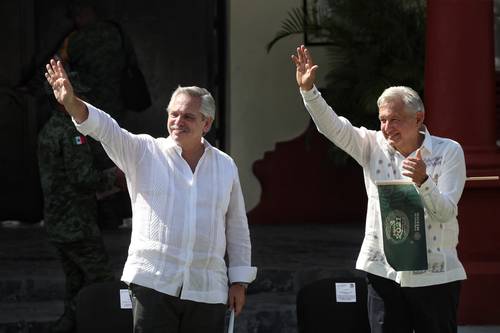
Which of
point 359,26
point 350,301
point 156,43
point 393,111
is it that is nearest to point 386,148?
point 393,111

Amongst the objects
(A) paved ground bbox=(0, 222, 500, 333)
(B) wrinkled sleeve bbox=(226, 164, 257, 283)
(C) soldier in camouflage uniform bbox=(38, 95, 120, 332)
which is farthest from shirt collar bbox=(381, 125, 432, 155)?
(A) paved ground bbox=(0, 222, 500, 333)

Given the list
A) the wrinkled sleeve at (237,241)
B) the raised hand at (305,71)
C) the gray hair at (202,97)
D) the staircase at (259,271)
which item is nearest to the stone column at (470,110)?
the staircase at (259,271)

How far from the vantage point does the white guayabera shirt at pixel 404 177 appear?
5.03m

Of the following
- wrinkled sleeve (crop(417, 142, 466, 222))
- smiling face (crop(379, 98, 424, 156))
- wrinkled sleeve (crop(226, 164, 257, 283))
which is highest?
smiling face (crop(379, 98, 424, 156))

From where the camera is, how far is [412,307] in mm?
5133

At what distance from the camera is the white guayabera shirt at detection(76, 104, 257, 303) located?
4.85m

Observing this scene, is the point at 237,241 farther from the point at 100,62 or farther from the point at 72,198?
the point at 100,62

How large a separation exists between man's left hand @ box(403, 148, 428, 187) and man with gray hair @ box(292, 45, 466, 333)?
15 cm

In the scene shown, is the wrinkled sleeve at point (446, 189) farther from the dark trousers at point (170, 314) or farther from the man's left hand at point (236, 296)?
the dark trousers at point (170, 314)

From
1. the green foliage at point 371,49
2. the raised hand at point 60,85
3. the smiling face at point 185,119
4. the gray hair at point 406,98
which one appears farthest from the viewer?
the green foliage at point 371,49

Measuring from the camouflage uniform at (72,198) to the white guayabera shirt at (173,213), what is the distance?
1.86 meters

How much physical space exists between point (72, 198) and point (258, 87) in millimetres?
4230

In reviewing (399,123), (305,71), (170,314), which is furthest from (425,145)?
(170,314)

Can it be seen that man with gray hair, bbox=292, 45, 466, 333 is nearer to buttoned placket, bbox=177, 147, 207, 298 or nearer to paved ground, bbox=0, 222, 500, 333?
buttoned placket, bbox=177, 147, 207, 298
